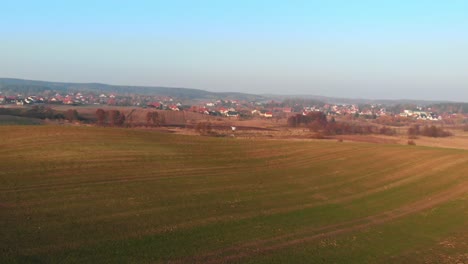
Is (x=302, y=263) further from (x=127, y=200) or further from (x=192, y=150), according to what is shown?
(x=192, y=150)

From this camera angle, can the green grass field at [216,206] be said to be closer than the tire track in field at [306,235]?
No

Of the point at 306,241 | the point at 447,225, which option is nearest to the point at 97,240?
the point at 306,241

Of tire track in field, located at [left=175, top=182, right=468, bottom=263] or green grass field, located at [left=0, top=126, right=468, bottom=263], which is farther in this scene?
green grass field, located at [left=0, top=126, right=468, bottom=263]

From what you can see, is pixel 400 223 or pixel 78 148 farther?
pixel 78 148

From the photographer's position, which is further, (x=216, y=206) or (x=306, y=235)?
(x=216, y=206)
